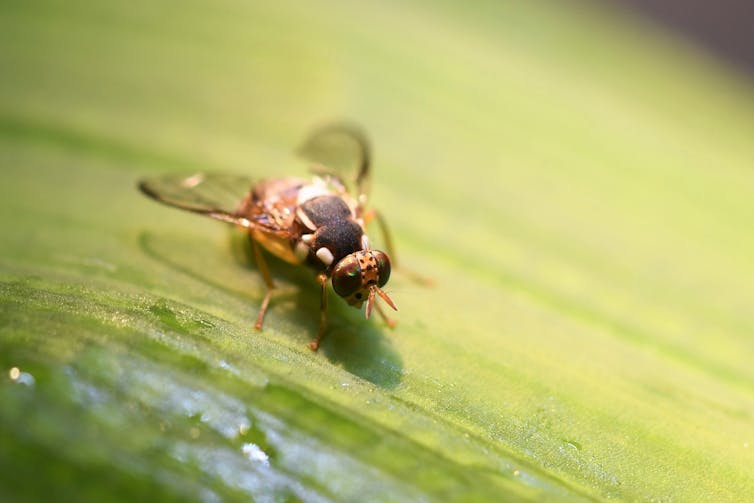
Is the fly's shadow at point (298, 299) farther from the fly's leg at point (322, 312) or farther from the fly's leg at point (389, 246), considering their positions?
the fly's leg at point (389, 246)

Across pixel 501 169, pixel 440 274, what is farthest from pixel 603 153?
pixel 440 274

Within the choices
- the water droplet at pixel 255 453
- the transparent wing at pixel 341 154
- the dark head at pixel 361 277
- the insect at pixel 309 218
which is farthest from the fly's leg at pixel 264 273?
the water droplet at pixel 255 453

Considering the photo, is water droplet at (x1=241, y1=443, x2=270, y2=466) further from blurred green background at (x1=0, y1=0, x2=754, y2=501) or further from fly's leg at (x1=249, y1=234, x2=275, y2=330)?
fly's leg at (x1=249, y1=234, x2=275, y2=330)

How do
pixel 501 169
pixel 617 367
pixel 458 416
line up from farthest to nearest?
1. pixel 501 169
2. pixel 617 367
3. pixel 458 416

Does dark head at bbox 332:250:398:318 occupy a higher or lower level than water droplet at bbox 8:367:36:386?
higher

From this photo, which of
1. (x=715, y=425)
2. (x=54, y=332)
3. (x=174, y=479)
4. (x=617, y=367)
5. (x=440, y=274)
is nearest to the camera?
(x=174, y=479)

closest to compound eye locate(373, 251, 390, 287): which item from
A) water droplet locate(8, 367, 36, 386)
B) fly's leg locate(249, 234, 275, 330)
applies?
fly's leg locate(249, 234, 275, 330)

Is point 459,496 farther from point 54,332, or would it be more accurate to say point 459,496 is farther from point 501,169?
point 501,169
